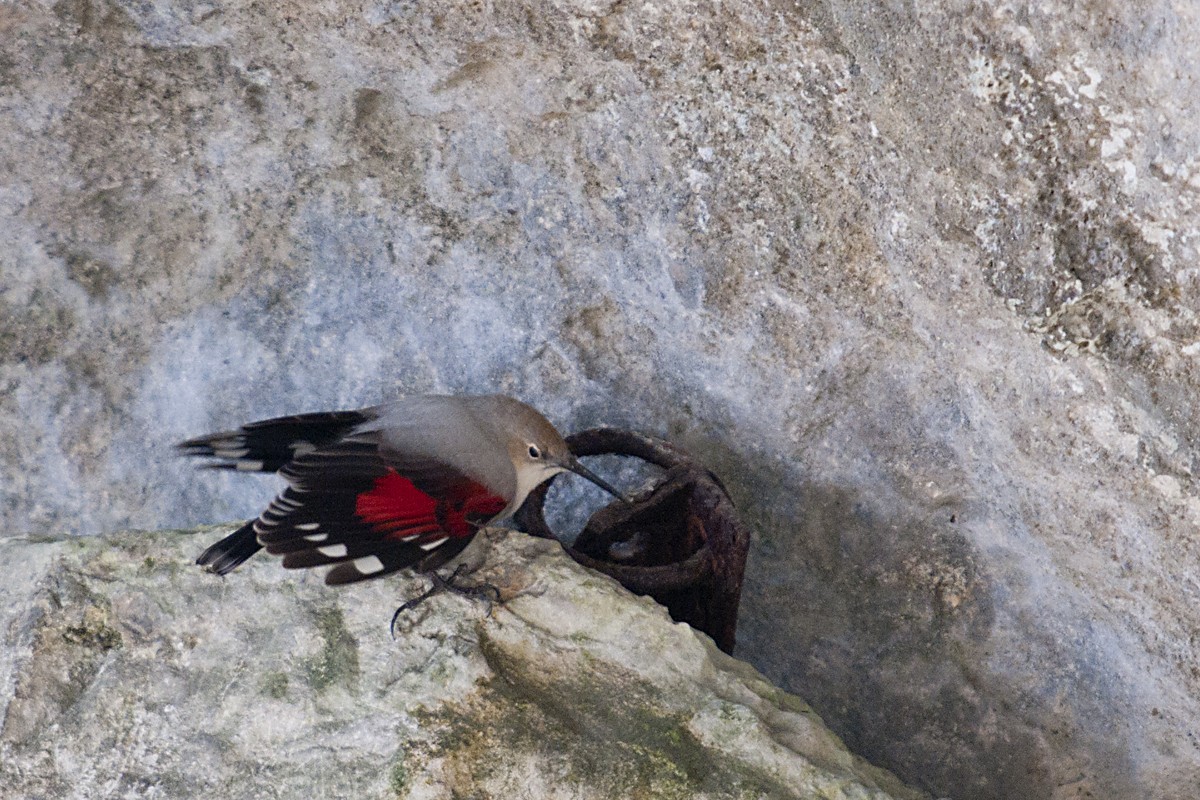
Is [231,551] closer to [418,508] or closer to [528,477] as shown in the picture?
[418,508]

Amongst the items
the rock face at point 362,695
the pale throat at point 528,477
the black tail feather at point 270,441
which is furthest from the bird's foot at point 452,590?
the black tail feather at point 270,441

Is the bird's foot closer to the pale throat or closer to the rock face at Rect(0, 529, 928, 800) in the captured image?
the rock face at Rect(0, 529, 928, 800)

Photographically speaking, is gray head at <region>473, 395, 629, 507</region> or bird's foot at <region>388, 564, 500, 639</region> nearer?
bird's foot at <region>388, 564, 500, 639</region>

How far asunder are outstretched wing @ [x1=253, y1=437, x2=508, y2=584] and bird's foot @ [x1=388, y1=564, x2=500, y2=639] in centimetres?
3

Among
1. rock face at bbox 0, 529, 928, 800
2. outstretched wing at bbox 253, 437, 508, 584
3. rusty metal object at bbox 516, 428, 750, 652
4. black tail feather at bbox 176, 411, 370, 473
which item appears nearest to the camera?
rock face at bbox 0, 529, 928, 800

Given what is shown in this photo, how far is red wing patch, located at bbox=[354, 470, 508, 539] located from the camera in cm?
171

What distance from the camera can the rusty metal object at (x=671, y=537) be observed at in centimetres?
200

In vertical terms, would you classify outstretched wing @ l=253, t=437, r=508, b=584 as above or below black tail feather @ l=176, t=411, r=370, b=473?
above

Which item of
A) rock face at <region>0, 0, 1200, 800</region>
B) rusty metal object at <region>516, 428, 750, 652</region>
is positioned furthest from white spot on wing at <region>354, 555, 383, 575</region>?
rock face at <region>0, 0, 1200, 800</region>

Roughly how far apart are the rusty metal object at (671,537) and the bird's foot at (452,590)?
0.75 feet

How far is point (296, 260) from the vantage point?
227 centimetres

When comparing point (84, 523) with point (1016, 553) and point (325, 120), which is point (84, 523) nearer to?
point (325, 120)

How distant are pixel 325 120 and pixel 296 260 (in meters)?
0.30

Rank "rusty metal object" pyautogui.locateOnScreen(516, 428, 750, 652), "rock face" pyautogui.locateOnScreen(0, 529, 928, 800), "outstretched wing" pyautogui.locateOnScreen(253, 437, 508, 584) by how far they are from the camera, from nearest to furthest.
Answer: "rock face" pyautogui.locateOnScreen(0, 529, 928, 800), "outstretched wing" pyautogui.locateOnScreen(253, 437, 508, 584), "rusty metal object" pyautogui.locateOnScreen(516, 428, 750, 652)
